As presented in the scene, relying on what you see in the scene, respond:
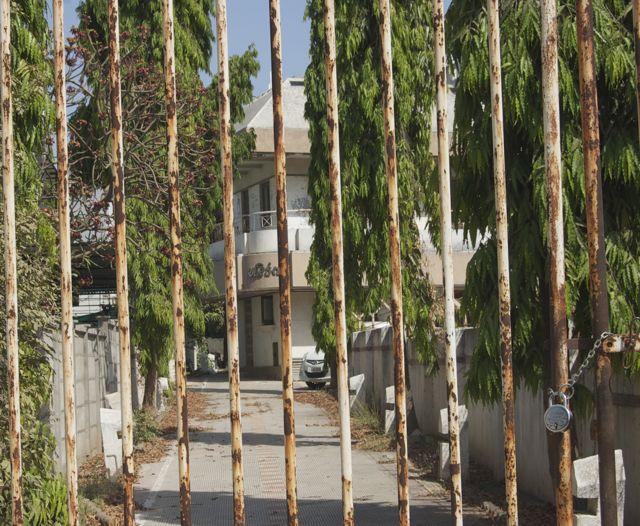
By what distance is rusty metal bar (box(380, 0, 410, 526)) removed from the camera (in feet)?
14.9

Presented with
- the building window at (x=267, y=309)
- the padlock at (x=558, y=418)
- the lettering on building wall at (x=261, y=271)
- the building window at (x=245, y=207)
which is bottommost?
the padlock at (x=558, y=418)

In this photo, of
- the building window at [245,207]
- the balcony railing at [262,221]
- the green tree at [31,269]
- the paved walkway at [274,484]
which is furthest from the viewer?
the building window at [245,207]

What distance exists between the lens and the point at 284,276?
449 cm

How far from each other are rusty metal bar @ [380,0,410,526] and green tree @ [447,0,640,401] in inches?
133

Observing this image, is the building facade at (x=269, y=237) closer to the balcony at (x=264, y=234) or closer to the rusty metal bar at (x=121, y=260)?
the balcony at (x=264, y=234)

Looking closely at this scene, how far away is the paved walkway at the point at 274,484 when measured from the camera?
10.9 m

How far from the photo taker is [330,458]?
1558 cm

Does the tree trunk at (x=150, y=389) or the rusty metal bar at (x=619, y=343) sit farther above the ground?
the rusty metal bar at (x=619, y=343)

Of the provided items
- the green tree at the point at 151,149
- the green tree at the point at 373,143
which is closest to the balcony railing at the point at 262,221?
the green tree at the point at 151,149

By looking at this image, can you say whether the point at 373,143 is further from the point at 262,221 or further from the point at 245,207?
the point at 245,207

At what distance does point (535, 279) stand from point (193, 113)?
13.1 m

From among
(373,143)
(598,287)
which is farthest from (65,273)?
(373,143)

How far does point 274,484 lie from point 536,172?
6.55 m

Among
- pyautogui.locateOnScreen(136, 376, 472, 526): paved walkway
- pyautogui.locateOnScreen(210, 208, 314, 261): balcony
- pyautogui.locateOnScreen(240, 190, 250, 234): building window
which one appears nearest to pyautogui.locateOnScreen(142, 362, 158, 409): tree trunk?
pyautogui.locateOnScreen(136, 376, 472, 526): paved walkway
